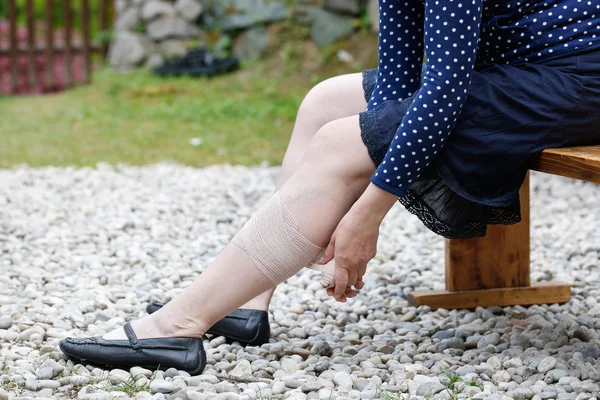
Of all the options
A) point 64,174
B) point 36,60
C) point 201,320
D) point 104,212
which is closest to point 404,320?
point 201,320

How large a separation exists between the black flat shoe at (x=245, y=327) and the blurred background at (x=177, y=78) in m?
2.48

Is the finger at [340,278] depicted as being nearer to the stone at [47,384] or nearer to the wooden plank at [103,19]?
the stone at [47,384]

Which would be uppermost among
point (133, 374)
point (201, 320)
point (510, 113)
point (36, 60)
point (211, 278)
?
point (510, 113)

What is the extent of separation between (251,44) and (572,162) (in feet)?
20.0

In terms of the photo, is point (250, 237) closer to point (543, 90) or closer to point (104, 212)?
point (543, 90)

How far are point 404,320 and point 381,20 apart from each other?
85 centimetres

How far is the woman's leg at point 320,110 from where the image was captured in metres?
1.85

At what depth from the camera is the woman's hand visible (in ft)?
4.80

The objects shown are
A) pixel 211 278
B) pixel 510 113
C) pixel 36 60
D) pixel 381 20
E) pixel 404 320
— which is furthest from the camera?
pixel 36 60

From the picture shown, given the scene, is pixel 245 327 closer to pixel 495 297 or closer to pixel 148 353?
pixel 148 353

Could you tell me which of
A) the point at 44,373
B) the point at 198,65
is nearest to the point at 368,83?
the point at 44,373

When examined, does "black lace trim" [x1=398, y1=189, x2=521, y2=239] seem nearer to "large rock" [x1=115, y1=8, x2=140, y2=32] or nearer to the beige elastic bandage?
the beige elastic bandage

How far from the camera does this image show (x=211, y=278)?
63.0 inches

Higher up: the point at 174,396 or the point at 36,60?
the point at 174,396
